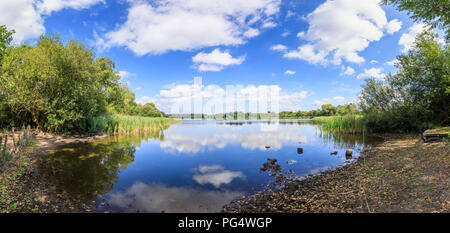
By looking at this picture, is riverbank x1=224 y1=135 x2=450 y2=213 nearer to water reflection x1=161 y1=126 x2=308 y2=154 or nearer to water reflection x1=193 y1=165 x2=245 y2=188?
water reflection x1=193 y1=165 x2=245 y2=188

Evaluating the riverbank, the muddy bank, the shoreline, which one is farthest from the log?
the muddy bank

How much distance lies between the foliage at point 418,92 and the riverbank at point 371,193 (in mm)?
12733

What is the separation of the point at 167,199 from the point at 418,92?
→ 2314 cm

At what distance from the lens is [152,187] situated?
21.3 feet

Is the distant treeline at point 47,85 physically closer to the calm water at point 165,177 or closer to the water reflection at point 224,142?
the calm water at point 165,177

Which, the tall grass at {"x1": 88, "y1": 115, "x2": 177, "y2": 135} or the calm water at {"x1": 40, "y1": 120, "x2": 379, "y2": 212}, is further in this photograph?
the tall grass at {"x1": 88, "y1": 115, "x2": 177, "y2": 135}

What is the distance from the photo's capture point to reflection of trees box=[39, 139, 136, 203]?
5.88 meters

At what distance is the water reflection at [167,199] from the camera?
488cm

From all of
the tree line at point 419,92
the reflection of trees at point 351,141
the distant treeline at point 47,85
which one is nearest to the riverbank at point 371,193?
the reflection of trees at point 351,141

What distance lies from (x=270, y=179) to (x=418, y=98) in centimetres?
1974

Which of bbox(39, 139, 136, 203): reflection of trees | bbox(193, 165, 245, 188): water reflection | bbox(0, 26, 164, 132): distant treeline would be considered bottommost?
bbox(193, 165, 245, 188): water reflection

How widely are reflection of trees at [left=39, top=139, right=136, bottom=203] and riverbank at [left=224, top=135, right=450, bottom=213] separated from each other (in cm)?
462

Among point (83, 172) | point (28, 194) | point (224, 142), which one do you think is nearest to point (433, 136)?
point (224, 142)
